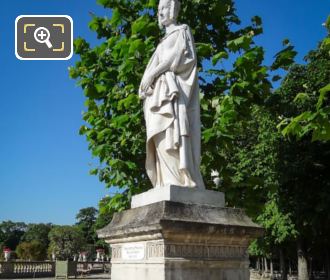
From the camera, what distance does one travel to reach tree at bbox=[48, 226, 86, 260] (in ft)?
227

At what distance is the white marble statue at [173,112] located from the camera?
6469 millimetres

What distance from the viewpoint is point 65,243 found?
6950 centimetres

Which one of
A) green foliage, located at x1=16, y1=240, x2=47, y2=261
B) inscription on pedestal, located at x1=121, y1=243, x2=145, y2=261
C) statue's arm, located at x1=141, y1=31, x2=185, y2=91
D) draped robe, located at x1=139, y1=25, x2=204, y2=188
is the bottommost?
green foliage, located at x1=16, y1=240, x2=47, y2=261

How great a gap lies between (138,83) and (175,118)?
576 centimetres

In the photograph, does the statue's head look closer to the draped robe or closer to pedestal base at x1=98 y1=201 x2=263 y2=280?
the draped robe

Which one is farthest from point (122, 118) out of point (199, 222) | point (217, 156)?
Answer: point (199, 222)

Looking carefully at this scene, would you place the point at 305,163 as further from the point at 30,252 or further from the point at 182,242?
the point at 30,252

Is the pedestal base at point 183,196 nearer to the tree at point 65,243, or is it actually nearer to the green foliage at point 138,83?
the green foliage at point 138,83

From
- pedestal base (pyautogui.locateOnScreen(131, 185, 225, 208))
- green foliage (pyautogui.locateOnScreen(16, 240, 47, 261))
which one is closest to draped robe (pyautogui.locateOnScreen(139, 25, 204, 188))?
pedestal base (pyautogui.locateOnScreen(131, 185, 225, 208))

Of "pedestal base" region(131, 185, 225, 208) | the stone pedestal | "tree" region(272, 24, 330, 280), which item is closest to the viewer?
the stone pedestal

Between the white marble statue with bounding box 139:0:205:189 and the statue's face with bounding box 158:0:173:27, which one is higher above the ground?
the statue's face with bounding box 158:0:173:27

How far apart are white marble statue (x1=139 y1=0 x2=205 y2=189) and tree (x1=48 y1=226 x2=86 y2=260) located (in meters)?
65.5

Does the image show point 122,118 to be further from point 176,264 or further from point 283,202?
point 283,202

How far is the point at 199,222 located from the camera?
6.03 m
